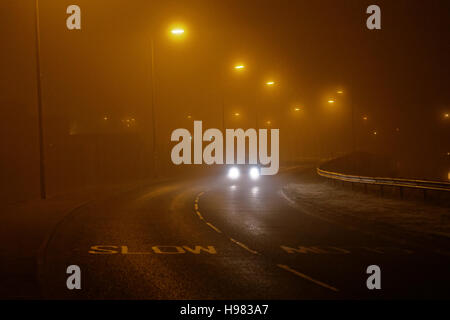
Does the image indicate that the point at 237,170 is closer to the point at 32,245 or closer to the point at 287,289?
the point at 32,245

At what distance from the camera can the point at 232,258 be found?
10797 millimetres

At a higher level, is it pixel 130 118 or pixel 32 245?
pixel 130 118

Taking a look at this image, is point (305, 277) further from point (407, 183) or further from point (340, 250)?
point (407, 183)

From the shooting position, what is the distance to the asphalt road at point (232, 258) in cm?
815
